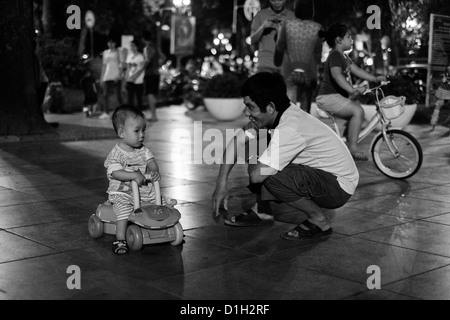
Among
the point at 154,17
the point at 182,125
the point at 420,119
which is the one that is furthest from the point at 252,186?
the point at 154,17

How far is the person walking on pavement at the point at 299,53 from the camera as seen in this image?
8516 millimetres

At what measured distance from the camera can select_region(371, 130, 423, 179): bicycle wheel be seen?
27.2 feet

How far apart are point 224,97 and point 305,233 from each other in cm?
1091

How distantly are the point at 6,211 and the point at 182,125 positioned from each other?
928cm

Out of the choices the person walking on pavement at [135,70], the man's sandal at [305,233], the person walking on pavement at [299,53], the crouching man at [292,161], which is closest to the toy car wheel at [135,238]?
the crouching man at [292,161]

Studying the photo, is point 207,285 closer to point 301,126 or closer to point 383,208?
point 301,126

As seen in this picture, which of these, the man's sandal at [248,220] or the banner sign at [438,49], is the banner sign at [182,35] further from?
the man's sandal at [248,220]

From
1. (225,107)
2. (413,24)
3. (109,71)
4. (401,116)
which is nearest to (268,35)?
(401,116)

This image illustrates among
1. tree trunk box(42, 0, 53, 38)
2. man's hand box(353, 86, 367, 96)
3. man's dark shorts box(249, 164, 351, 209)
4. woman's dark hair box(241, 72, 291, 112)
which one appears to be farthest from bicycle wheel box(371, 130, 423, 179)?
tree trunk box(42, 0, 53, 38)

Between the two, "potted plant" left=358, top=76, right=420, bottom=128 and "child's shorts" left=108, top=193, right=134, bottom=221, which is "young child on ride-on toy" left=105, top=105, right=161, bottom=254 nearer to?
"child's shorts" left=108, top=193, right=134, bottom=221

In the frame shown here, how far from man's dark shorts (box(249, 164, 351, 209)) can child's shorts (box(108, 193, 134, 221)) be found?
41.2 inches

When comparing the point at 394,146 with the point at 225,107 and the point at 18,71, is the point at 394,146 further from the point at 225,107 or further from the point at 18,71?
the point at 225,107

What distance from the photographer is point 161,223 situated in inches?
199

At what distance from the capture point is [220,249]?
5211 mm
